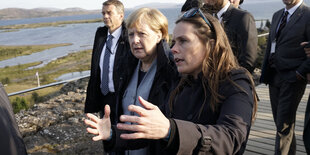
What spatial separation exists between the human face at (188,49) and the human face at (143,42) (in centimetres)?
79

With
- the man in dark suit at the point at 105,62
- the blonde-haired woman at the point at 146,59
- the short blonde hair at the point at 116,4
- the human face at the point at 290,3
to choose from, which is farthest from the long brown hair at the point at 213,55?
the short blonde hair at the point at 116,4

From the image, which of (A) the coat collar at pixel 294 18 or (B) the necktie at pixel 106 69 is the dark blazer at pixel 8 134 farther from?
(A) the coat collar at pixel 294 18

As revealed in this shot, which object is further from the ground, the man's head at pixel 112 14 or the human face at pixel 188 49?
the man's head at pixel 112 14

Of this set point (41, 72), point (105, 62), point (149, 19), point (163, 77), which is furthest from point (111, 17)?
point (41, 72)

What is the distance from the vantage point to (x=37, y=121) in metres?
4.61

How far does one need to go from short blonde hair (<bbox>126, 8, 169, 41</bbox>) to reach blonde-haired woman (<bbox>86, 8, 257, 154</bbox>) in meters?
0.77

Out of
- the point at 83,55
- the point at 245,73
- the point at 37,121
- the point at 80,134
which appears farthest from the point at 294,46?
the point at 83,55

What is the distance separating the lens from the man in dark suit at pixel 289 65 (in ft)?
8.58

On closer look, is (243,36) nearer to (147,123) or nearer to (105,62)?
(105,62)

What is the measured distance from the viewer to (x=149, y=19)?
88.0 inches

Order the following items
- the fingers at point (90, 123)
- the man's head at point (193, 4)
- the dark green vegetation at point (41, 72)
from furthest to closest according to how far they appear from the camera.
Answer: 1. the dark green vegetation at point (41, 72)
2. the man's head at point (193, 4)
3. the fingers at point (90, 123)

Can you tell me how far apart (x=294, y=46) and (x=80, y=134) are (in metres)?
3.03

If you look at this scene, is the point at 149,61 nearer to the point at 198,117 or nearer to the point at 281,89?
the point at 198,117

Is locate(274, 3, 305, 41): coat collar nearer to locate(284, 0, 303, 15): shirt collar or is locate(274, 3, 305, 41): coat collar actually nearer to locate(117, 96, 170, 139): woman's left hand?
locate(284, 0, 303, 15): shirt collar
